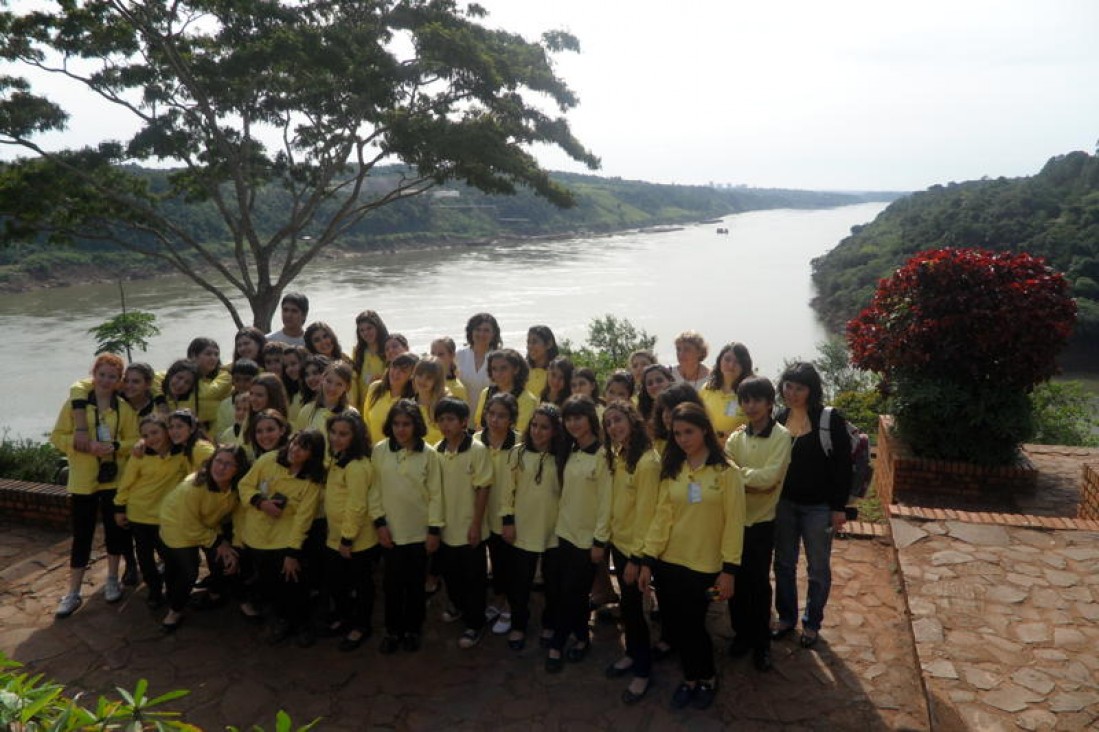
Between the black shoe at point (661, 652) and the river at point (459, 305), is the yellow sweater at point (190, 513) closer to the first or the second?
the black shoe at point (661, 652)

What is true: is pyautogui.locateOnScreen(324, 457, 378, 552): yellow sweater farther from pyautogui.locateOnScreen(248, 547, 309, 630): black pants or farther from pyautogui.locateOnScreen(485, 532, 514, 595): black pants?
pyautogui.locateOnScreen(485, 532, 514, 595): black pants

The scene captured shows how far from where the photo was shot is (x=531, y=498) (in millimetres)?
3248

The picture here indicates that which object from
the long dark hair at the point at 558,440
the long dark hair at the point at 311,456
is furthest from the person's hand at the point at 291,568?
the long dark hair at the point at 558,440

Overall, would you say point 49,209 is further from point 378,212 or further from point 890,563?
point 378,212

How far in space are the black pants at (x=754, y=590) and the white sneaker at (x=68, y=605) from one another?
3212 millimetres

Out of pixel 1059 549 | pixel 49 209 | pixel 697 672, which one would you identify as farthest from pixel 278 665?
pixel 49 209

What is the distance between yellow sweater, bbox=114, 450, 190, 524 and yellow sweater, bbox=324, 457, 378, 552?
847 mm

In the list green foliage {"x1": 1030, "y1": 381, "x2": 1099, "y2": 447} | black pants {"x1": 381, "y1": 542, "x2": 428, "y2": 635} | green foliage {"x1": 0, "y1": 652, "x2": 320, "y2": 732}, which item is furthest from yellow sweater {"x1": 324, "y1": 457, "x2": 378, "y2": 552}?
green foliage {"x1": 1030, "y1": 381, "x2": 1099, "y2": 447}

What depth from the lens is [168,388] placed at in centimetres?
395

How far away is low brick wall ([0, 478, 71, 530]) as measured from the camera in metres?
4.92

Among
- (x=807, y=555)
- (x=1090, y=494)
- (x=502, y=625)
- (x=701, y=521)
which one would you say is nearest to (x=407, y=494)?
(x=502, y=625)

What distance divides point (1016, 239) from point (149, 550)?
101 ft

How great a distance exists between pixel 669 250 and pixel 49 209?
47.9 metres

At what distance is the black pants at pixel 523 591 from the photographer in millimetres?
3307
